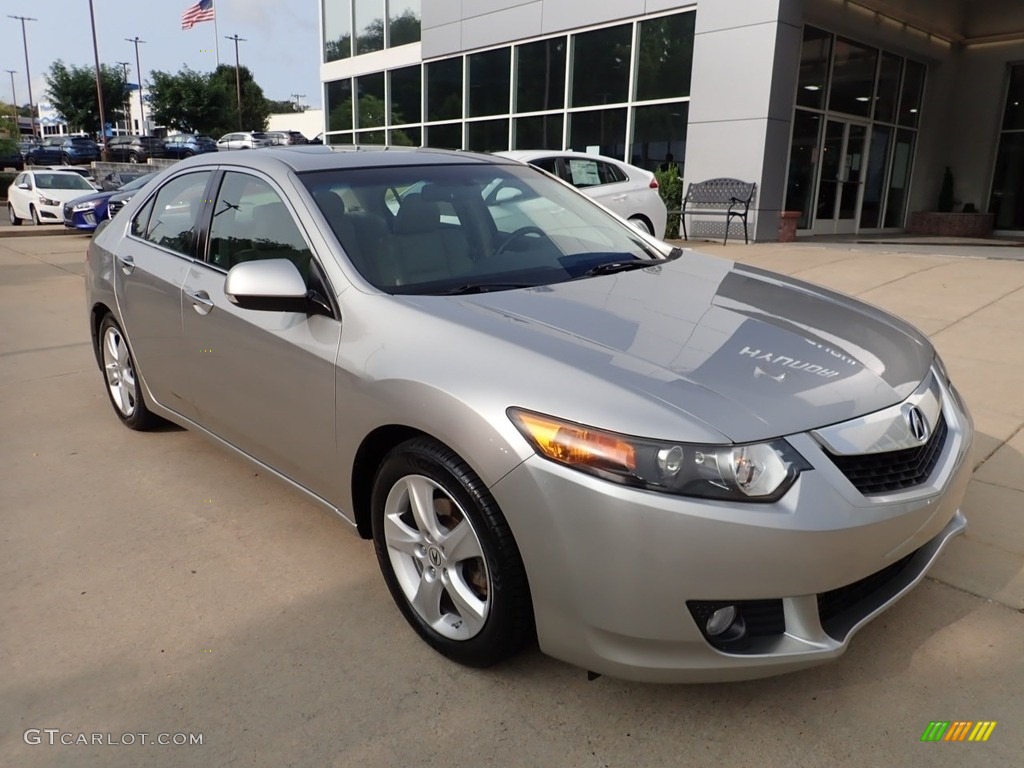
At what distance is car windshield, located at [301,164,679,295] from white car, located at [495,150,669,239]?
22.6 ft

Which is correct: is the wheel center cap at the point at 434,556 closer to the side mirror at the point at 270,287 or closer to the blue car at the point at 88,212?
the side mirror at the point at 270,287

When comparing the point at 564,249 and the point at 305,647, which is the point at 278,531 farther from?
the point at 564,249

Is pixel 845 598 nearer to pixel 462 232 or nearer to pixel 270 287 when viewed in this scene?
pixel 462 232

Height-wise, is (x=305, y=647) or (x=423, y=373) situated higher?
(x=423, y=373)

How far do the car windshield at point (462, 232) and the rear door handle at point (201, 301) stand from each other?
2.21 ft

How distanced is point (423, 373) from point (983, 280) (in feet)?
25.5

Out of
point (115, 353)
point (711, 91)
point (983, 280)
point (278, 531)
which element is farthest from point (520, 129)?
point (278, 531)

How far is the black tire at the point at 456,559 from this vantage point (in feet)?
7.11

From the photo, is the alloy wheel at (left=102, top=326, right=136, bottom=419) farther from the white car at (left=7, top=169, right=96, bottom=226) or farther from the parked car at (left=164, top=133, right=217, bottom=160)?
the parked car at (left=164, top=133, right=217, bottom=160)

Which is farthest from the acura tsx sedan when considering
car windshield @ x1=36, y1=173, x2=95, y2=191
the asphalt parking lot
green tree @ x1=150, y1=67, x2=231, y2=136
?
green tree @ x1=150, y1=67, x2=231, y2=136

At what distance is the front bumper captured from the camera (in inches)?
75.0

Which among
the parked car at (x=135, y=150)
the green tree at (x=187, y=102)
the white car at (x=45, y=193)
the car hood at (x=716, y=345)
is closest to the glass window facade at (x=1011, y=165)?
the car hood at (x=716, y=345)

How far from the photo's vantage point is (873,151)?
14547 mm

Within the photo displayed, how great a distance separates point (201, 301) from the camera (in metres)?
3.35
